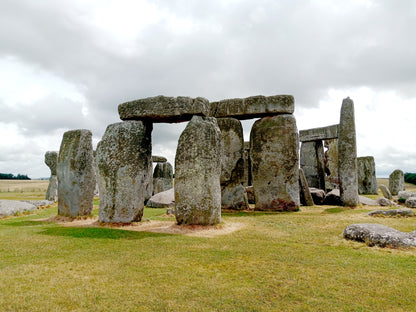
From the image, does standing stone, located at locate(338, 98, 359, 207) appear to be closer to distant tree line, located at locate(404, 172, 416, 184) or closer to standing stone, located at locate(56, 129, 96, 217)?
standing stone, located at locate(56, 129, 96, 217)

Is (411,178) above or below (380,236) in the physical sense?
above

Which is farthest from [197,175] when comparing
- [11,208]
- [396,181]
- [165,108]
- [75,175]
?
[396,181]

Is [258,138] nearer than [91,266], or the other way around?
[91,266]

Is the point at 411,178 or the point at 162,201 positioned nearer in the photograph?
the point at 162,201

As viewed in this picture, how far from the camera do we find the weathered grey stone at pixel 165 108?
25.4 ft

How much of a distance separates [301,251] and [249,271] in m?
1.50

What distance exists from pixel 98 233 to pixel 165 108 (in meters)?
3.51

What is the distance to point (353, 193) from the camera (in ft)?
40.0

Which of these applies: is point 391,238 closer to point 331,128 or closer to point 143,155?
point 143,155

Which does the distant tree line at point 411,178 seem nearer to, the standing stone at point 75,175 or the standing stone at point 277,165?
the standing stone at point 277,165

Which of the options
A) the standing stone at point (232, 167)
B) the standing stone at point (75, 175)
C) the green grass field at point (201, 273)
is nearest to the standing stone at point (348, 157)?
the standing stone at point (232, 167)

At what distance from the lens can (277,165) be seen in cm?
1158

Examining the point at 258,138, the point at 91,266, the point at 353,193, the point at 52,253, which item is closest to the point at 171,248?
the point at 91,266

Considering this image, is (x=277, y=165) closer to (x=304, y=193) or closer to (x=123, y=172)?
(x=304, y=193)
